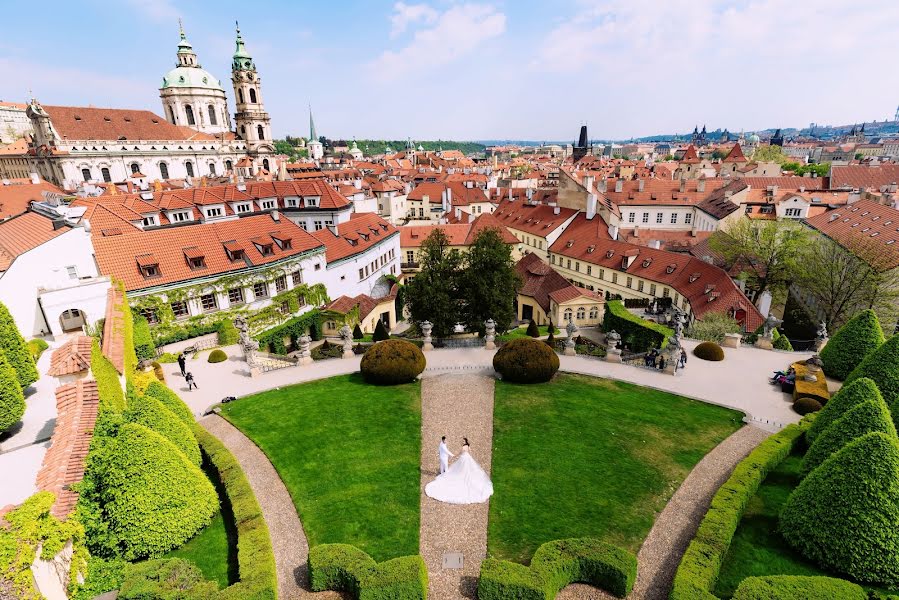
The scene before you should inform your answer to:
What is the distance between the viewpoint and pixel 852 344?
82.6 feet

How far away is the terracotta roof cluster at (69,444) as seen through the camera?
11.9m

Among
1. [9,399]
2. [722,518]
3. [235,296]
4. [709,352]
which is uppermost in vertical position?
[9,399]

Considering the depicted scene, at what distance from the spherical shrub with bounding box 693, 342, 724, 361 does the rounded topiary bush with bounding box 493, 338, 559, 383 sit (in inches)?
436

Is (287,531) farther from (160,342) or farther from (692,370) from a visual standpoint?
(692,370)

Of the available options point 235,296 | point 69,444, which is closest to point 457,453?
point 69,444

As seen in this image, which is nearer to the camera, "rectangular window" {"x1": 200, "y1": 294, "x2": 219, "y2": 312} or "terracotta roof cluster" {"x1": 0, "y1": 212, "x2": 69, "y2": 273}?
"terracotta roof cluster" {"x1": 0, "y1": 212, "x2": 69, "y2": 273}

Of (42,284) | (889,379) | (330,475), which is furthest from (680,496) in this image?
(42,284)

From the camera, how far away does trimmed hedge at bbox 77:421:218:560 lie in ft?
42.4

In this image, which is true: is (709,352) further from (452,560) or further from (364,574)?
(364,574)

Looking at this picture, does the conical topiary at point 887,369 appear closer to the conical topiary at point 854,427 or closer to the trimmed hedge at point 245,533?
the conical topiary at point 854,427

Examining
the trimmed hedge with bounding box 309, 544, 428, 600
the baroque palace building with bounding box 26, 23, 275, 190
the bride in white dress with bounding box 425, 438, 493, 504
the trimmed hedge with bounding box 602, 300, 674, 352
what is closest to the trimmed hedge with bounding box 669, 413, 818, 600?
the bride in white dress with bounding box 425, 438, 493, 504

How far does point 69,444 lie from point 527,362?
20.5 meters

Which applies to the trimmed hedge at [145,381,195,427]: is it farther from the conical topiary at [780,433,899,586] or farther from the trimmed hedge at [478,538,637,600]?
the conical topiary at [780,433,899,586]

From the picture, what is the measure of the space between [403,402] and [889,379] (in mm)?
22085
